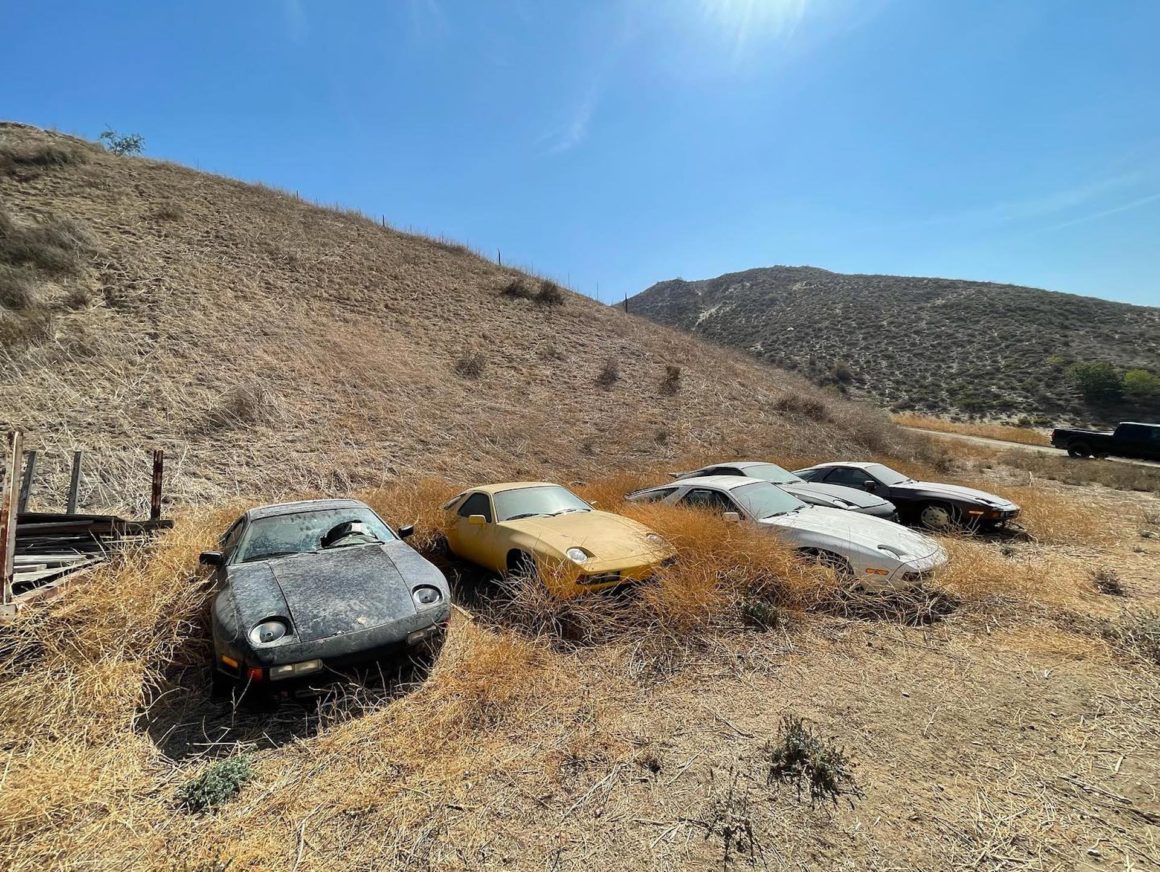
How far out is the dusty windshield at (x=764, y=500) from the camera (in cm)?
631

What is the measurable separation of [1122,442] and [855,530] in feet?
69.7

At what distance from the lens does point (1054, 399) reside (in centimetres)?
2772

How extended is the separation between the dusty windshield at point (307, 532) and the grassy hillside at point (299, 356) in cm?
432

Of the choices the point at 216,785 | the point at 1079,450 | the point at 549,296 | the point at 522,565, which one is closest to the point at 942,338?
the point at 1079,450

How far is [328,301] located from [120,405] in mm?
7644

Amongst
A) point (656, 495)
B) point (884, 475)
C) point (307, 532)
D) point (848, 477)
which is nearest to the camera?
point (307, 532)

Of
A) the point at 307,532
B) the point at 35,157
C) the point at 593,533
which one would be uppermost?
the point at 35,157

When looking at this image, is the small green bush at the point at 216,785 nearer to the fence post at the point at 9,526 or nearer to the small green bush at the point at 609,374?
the fence post at the point at 9,526

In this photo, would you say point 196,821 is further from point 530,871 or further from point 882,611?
point 882,611

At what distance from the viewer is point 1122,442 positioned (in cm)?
1888

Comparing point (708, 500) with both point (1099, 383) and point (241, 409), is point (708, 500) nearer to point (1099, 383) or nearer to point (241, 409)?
point (241, 409)

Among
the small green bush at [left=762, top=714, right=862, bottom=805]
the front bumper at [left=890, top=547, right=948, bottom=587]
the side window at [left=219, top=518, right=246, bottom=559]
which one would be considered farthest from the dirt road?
the side window at [left=219, top=518, right=246, bottom=559]

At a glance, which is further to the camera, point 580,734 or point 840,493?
point 840,493

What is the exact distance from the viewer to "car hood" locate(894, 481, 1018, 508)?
8.02m
